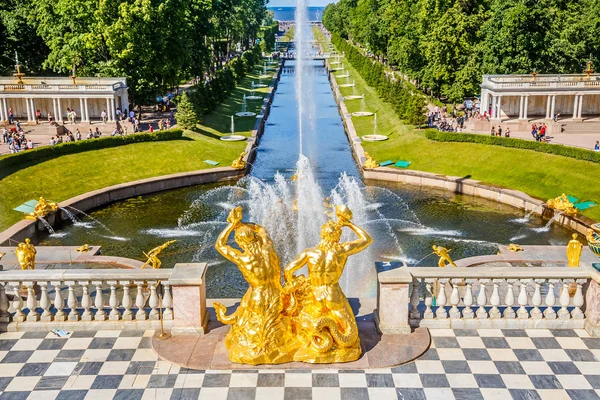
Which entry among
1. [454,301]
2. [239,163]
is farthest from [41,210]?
[454,301]

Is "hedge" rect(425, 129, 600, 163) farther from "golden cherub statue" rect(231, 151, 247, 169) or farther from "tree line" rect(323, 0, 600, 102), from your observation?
"golden cherub statue" rect(231, 151, 247, 169)

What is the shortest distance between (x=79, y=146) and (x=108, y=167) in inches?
154

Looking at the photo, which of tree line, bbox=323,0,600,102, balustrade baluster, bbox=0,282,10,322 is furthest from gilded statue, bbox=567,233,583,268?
tree line, bbox=323,0,600,102

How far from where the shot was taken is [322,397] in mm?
13727

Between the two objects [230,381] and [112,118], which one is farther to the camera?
[112,118]

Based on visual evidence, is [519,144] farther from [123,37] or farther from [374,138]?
[123,37]

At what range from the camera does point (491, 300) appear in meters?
16.5

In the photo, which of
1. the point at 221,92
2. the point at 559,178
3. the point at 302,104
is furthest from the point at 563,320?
the point at 302,104

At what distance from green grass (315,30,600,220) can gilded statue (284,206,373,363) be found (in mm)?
29691

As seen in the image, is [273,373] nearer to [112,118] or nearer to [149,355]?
[149,355]

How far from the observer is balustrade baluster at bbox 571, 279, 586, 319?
16.4 metres

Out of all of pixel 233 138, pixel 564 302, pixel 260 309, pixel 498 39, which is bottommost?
pixel 233 138

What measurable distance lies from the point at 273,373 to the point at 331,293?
2.19 meters

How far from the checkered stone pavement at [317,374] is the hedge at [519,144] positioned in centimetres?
3611
